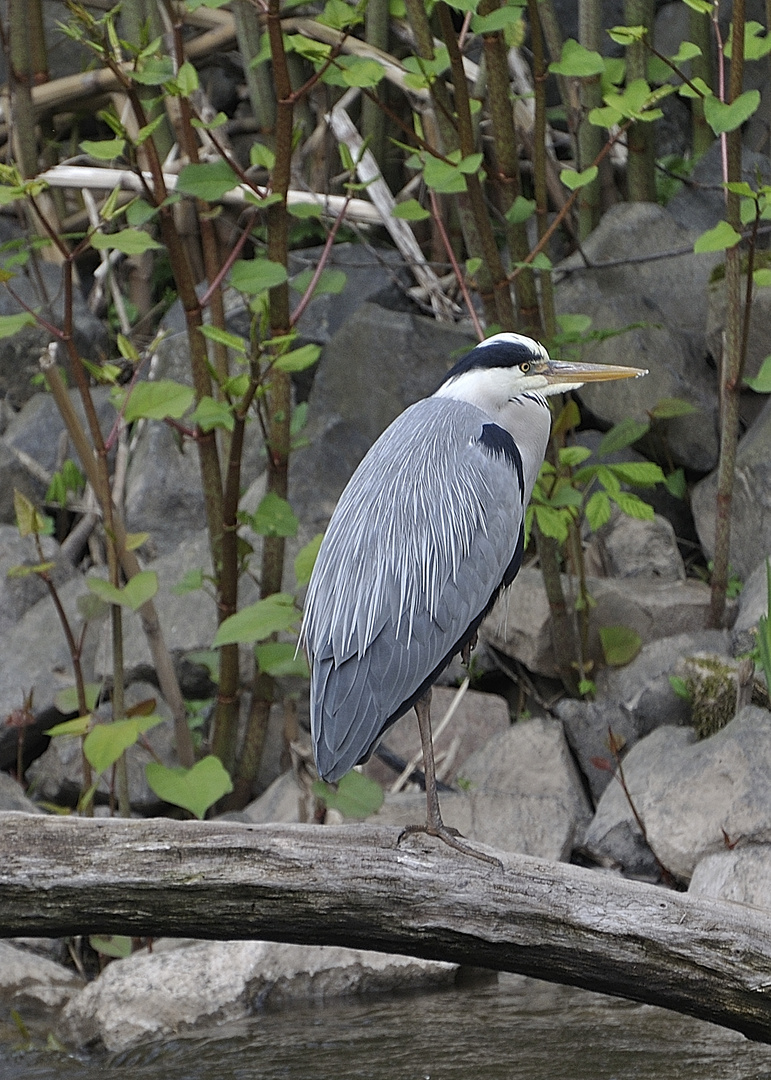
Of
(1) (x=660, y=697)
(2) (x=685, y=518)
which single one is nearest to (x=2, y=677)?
(1) (x=660, y=697)

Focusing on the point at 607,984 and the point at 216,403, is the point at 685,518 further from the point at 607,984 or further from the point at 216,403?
the point at 607,984

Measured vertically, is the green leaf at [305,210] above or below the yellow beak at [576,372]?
above

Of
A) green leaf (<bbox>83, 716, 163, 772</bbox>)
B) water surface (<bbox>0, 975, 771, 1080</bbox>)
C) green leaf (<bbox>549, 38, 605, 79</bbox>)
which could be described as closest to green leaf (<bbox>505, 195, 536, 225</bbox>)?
green leaf (<bbox>549, 38, 605, 79</bbox>)

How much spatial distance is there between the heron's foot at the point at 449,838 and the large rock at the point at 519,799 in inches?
36.7

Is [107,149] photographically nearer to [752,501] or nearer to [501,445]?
[501,445]

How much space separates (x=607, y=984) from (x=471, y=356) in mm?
1355

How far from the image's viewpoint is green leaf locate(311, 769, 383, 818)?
2916 mm

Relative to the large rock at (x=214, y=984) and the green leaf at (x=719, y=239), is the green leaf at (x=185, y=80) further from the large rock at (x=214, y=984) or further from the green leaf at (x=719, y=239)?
the large rock at (x=214, y=984)

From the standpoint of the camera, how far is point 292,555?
4.34m

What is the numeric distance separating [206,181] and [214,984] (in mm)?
1893

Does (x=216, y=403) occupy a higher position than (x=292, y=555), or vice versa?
(x=216, y=403)

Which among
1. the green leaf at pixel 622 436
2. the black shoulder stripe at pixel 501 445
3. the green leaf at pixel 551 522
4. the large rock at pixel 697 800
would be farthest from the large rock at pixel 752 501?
the black shoulder stripe at pixel 501 445

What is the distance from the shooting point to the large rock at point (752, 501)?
4055 mm

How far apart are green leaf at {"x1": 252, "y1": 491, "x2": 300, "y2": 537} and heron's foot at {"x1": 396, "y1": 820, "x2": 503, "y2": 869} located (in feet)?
3.34
